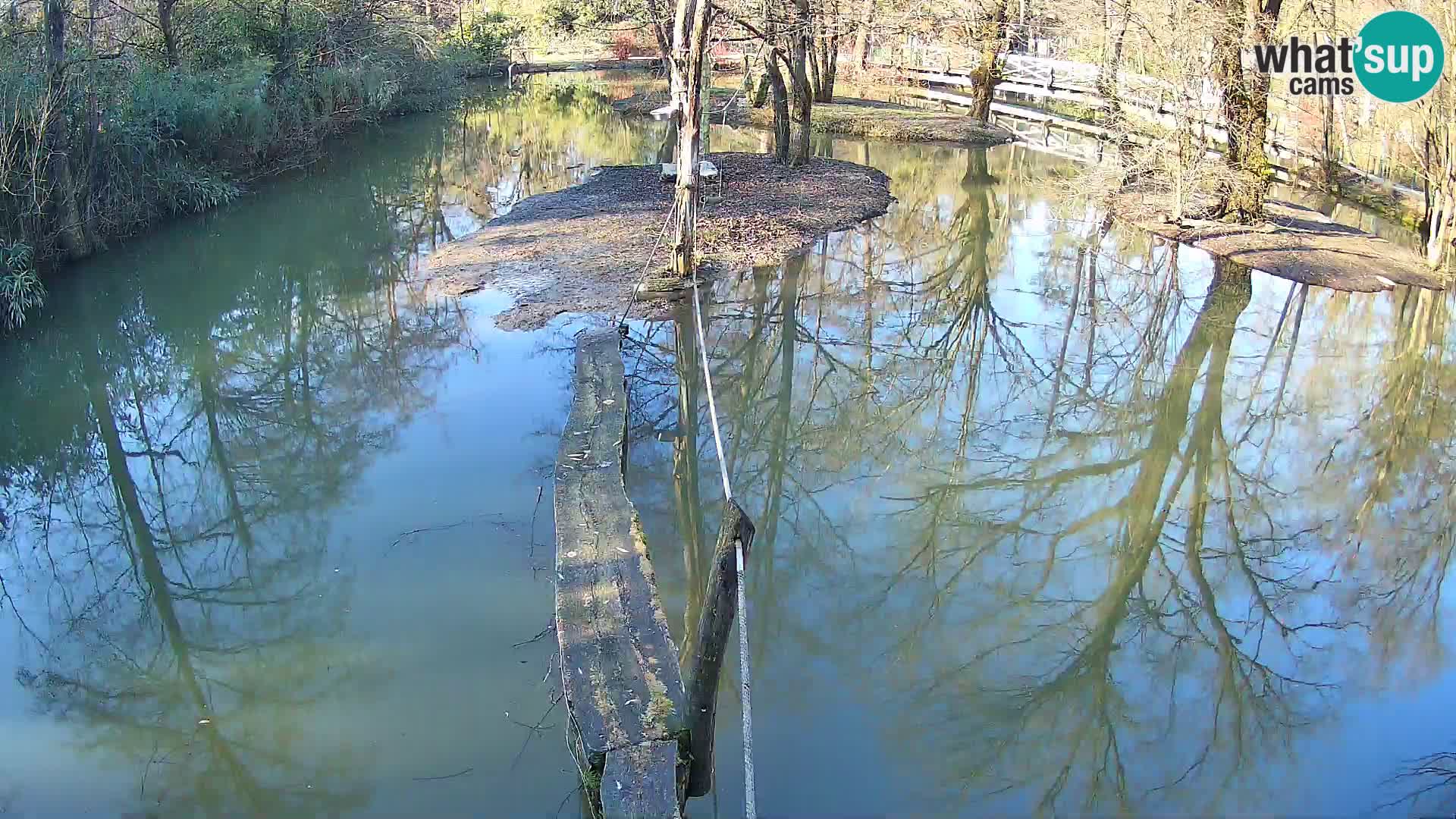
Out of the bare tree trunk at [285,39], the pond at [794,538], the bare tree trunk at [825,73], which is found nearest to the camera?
the pond at [794,538]

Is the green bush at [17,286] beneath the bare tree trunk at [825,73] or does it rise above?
beneath

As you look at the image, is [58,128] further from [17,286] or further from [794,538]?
[794,538]

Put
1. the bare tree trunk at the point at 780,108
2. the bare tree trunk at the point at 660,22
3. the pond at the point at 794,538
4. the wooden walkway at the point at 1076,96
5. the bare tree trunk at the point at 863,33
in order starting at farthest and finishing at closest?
the bare tree trunk at the point at 863,33, the bare tree trunk at the point at 660,22, the bare tree trunk at the point at 780,108, the wooden walkway at the point at 1076,96, the pond at the point at 794,538

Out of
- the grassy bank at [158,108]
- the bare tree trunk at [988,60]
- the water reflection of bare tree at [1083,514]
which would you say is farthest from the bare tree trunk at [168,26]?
the bare tree trunk at [988,60]

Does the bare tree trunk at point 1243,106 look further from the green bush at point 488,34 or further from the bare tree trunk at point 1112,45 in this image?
the green bush at point 488,34

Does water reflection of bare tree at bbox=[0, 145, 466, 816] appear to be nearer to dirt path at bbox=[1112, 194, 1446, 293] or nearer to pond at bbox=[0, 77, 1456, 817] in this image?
pond at bbox=[0, 77, 1456, 817]

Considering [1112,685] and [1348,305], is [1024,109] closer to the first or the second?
[1348,305]

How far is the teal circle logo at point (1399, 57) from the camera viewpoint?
12055mm

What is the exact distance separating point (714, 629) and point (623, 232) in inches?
380

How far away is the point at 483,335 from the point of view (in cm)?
998

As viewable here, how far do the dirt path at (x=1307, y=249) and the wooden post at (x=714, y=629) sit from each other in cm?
997

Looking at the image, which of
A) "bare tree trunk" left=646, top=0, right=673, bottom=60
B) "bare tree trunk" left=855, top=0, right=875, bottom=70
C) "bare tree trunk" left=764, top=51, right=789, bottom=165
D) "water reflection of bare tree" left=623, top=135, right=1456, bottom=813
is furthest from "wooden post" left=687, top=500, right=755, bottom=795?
"bare tree trunk" left=855, top=0, right=875, bottom=70

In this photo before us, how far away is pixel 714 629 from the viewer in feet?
13.1

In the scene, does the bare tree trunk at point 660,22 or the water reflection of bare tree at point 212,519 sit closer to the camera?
the water reflection of bare tree at point 212,519
